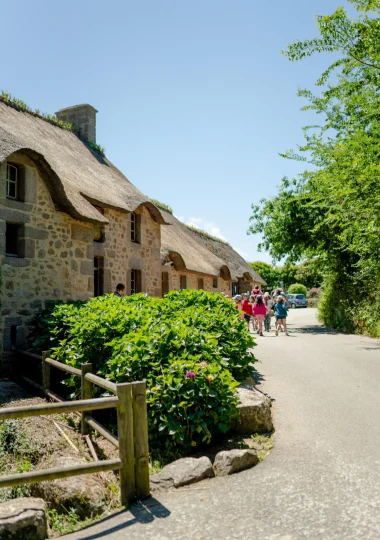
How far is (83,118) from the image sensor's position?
17.2 m

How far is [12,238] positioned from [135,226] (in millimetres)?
5837

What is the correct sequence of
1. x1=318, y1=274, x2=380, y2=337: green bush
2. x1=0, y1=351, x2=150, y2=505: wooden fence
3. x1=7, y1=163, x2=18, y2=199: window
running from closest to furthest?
x1=0, y1=351, x2=150, y2=505: wooden fence
x1=7, y1=163, x2=18, y2=199: window
x1=318, y1=274, x2=380, y2=337: green bush

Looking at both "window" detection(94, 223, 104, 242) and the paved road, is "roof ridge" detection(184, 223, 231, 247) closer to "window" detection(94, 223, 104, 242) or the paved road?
"window" detection(94, 223, 104, 242)

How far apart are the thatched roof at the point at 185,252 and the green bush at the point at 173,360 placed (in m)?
9.11

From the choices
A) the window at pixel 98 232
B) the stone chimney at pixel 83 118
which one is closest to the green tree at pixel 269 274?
the stone chimney at pixel 83 118

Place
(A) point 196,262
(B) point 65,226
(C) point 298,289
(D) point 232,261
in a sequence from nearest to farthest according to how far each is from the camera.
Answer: (B) point 65,226 → (A) point 196,262 → (D) point 232,261 → (C) point 298,289

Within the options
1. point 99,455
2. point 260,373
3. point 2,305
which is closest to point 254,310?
point 260,373

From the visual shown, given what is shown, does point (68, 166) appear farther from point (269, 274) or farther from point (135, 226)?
point (269, 274)

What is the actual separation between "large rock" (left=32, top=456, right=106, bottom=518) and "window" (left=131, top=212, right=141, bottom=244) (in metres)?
9.99

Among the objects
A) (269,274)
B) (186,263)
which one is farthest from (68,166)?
(269,274)

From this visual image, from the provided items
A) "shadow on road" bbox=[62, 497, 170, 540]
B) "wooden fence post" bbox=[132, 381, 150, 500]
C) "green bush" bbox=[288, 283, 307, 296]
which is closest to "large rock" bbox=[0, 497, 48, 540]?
"shadow on road" bbox=[62, 497, 170, 540]

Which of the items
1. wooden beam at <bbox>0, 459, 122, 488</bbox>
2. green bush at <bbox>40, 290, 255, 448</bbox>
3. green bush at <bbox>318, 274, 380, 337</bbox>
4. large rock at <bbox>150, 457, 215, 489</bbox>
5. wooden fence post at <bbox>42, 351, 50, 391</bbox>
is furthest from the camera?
green bush at <bbox>318, 274, 380, 337</bbox>

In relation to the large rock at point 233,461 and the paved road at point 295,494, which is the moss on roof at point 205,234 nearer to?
the paved road at point 295,494

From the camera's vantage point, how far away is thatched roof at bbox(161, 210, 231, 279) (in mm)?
17812
